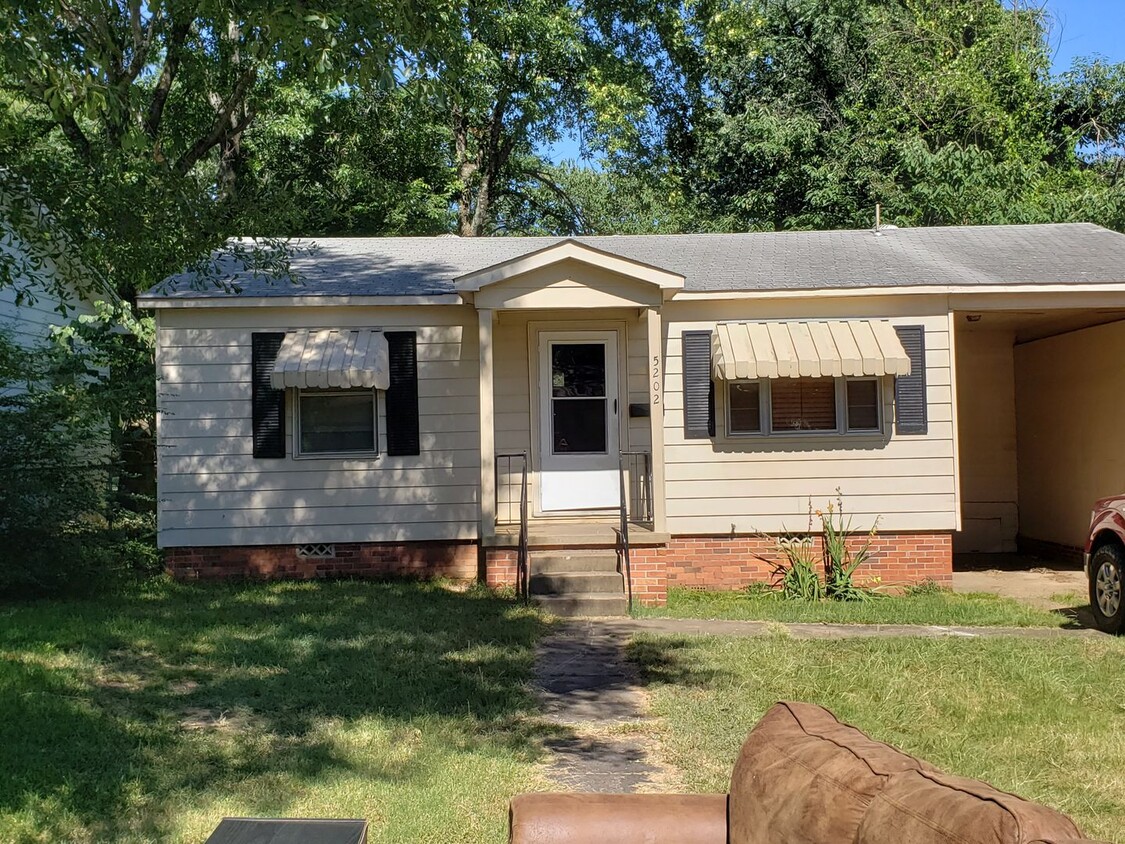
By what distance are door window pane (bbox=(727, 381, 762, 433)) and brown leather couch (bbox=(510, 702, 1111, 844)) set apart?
26.6 feet

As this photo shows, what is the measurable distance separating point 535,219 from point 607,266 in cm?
1619

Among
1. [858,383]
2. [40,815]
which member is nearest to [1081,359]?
[858,383]

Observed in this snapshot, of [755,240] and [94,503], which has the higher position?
[755,240]

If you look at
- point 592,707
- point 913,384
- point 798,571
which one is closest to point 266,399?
point 798,571

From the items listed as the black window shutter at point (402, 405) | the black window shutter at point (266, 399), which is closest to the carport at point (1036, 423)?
the black window shutter at point (402, 405)

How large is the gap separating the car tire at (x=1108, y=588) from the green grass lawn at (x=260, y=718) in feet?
15.8

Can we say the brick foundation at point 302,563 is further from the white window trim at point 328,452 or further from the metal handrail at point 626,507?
the metal handrail at point 626,507

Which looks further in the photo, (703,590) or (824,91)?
(824,91)

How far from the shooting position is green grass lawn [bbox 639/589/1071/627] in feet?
30.4

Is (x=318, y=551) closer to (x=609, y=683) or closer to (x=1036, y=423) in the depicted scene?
(x=609, y=683)

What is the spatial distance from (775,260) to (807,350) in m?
1.85

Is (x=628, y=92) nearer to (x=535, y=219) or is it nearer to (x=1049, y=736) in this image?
(x=535, y=219)

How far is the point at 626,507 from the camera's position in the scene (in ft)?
35.7

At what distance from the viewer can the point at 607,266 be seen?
1018 cm
